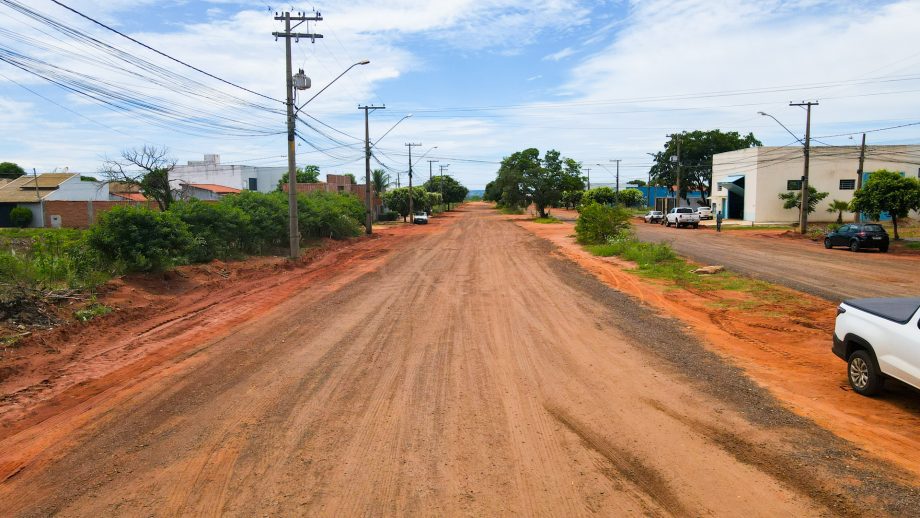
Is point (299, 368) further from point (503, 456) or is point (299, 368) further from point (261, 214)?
point (261, 214)

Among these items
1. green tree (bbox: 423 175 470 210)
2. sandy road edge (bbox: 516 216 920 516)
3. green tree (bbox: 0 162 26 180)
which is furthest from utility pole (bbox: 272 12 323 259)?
green tree (bbox: 423 175 470 210)

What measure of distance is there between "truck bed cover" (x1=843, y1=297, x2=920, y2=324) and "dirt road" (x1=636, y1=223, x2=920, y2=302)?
7.18m

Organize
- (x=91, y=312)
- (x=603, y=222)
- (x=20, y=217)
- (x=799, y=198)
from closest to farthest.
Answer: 1. (x=91, y=312)
2. (x=603, y=222)
3. (x=799, y=198)
4. (x=20, y=217)

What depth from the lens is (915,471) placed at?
506cm

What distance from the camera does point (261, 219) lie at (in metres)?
23.9

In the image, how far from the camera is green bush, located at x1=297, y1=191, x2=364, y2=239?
98.6 ft

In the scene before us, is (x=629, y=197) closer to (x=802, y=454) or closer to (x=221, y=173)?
(x=221, y=173)

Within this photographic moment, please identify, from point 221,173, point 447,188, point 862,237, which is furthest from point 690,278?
point 447,188

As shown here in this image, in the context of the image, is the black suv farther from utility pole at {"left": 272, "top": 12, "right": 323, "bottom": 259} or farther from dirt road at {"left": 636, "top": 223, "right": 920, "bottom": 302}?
utility pole at {"left": 272, "top": 12, "right": 323, "bottom": 259}

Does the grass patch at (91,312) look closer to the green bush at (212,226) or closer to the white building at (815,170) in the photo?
the green bush at (212,226)

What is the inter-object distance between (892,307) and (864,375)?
2.86 ft

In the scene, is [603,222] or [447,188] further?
[447,188]

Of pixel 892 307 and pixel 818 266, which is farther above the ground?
pixel 892 307

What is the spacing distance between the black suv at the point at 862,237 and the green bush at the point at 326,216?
2623 centimetres
